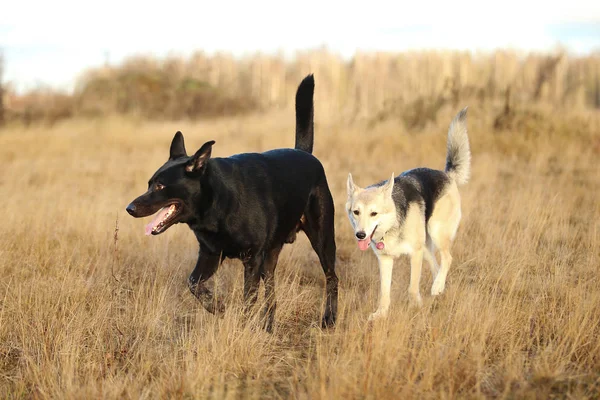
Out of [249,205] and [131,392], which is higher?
[249,205]

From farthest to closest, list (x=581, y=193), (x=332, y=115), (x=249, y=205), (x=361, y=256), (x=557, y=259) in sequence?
(x=332, y=115)
(x=581, y=193)
(x=361, y=256)
(x=557, y=259)
(x=249, y=205)

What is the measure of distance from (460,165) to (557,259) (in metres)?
1.14

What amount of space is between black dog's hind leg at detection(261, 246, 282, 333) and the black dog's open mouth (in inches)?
27.4

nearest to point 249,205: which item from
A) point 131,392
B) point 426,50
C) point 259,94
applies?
point 131,392

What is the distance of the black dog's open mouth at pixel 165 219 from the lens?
3.94m

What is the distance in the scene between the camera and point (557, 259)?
213 inches

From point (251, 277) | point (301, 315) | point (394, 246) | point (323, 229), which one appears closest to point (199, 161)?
point (251, 277)

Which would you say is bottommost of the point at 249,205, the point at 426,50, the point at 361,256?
the point at 361,256

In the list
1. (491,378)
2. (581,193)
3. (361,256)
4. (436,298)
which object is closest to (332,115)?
(581,193)

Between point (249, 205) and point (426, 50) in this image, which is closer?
point (249, 205)

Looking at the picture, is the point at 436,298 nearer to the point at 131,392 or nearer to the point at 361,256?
the point at 361,256

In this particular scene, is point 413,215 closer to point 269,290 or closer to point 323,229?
point 323,229

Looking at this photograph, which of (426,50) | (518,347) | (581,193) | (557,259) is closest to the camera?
(518,347)

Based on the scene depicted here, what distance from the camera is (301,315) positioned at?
4625mm
